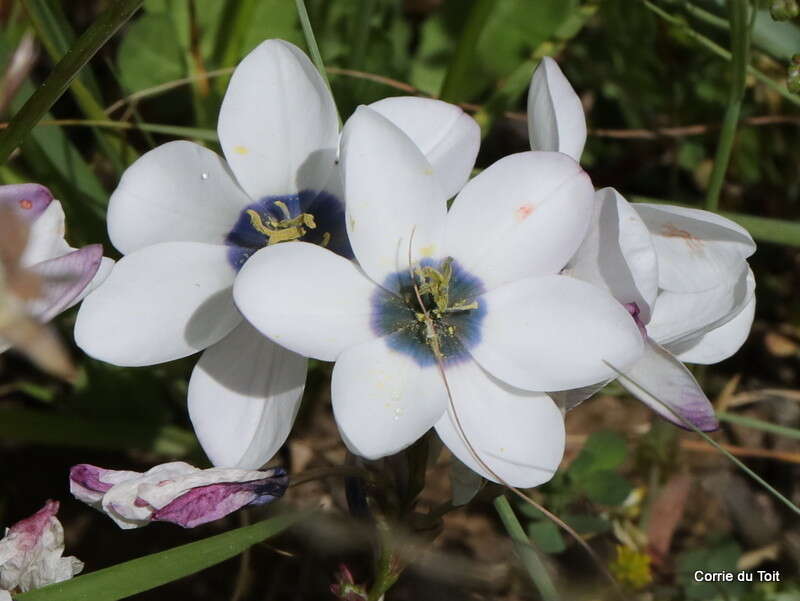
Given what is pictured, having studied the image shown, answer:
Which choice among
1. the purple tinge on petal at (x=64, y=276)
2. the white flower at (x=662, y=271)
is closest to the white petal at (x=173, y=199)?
the purple tinge on petal at (x=64, y=276)

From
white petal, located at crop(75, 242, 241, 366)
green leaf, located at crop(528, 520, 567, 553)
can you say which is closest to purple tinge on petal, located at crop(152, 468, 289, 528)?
white petal, located at crop(75, 242, 241, 366)

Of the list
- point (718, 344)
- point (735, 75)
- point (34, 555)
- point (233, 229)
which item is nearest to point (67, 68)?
point (233, 229)

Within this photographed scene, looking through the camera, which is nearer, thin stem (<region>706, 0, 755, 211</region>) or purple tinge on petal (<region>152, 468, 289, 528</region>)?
purple tinge on petal (<region>152, 468, 289, 528</region>)

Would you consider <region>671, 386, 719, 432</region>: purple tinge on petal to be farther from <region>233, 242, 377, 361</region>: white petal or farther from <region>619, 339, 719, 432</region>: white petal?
<region>233, 242, 377, 361</region>: white petal

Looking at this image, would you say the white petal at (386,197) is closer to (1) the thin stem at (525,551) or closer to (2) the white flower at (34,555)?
(1) the thin stem at (525,551)

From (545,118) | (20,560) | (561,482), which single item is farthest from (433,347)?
(561,482)

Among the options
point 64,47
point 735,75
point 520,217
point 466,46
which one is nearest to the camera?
point 520,217

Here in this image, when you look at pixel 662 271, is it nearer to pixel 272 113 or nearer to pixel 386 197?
pixel 386 197
